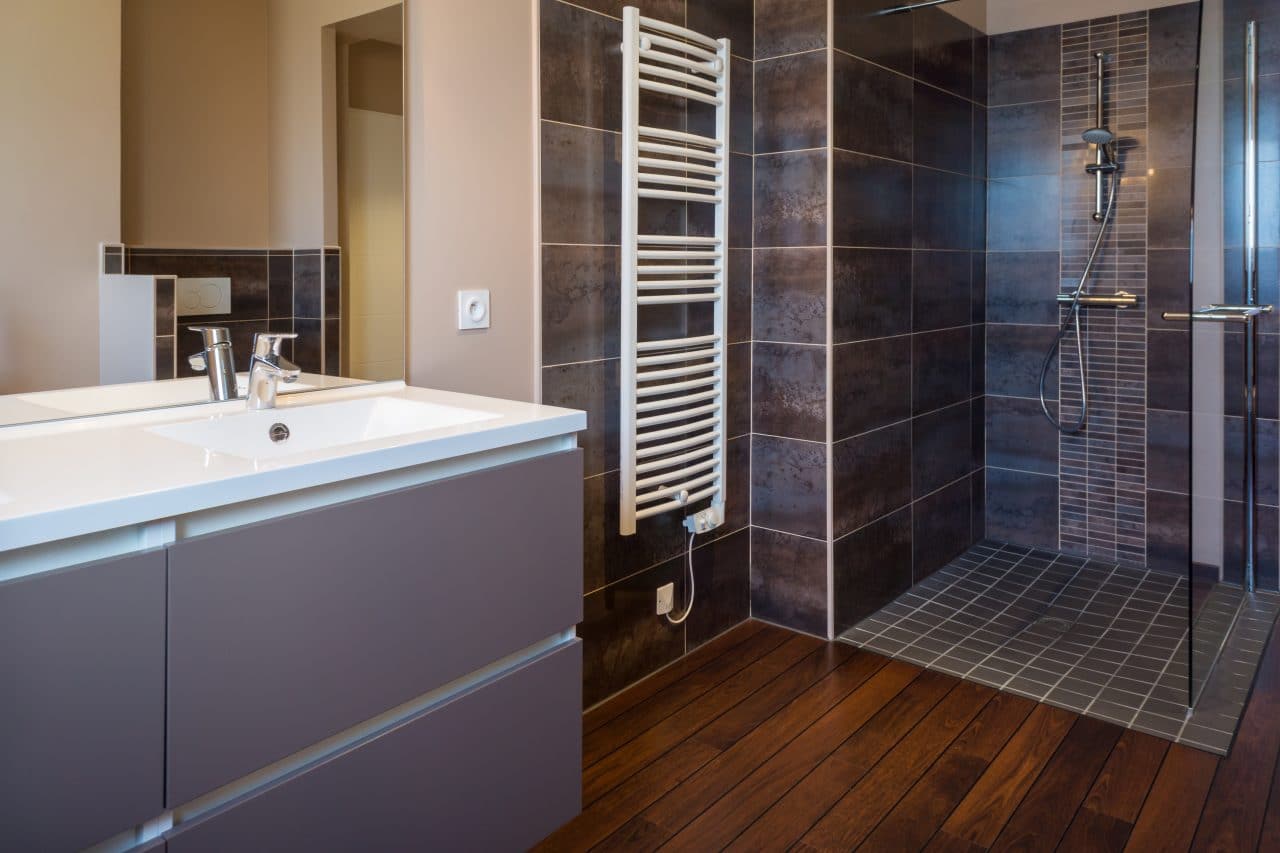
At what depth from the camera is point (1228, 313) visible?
8.70 ft

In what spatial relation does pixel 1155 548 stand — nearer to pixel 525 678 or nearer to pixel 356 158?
pixel 525 678

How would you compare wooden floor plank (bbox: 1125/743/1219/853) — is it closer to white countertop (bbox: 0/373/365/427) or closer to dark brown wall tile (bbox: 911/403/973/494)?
dark brown wall tile (bbox: 911/403/973/494)

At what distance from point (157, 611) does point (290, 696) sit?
251 mm

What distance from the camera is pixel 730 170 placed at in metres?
2.99

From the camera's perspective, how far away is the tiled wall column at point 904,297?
10.1 feet

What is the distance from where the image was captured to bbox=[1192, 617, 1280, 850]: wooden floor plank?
205 centimetres

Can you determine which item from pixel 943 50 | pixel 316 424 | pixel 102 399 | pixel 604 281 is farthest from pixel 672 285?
pixel 943 50

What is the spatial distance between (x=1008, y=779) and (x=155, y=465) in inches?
78.5

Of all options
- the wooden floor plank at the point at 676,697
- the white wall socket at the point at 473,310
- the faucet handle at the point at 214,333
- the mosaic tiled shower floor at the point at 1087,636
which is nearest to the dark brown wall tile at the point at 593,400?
the white wall socket at the point at 473,310

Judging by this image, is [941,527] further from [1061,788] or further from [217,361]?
[217,361]

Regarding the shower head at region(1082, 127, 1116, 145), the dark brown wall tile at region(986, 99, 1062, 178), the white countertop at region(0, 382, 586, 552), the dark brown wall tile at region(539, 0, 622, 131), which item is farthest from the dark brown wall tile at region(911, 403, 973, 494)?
the white countertop at region(0, 382, 586, 552)

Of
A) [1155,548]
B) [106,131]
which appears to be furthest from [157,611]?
[1155,548]

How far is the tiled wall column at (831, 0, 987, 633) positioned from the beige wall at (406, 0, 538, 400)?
3.56ft

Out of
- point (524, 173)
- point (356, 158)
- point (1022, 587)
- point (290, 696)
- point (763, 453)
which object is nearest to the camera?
point (290, 696)
